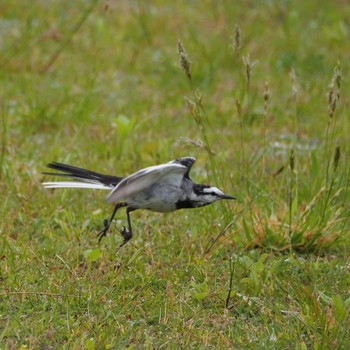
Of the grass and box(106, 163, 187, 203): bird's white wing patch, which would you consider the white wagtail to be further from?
the grass

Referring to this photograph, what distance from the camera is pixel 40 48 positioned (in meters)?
9.86

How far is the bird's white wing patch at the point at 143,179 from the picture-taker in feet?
15.9

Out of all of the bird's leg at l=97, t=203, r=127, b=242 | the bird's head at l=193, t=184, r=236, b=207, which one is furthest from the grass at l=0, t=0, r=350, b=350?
the bird's head at l=193, t=184, r=236, b=207

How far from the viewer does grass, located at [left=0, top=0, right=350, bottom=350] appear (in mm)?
4812

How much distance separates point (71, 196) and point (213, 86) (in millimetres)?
2947

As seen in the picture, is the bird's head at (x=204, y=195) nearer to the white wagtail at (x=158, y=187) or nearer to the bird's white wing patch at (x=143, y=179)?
the white wagtail at (x=158, y=187)

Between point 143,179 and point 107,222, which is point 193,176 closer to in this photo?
point 107,222

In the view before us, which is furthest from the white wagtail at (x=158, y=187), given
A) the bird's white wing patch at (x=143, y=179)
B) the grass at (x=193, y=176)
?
the grass at (x=193, y=176)

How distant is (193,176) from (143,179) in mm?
2199

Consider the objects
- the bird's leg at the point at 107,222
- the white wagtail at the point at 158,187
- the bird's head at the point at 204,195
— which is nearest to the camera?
the white wagtail at the point at 158,187

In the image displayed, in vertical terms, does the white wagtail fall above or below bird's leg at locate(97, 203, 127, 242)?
above

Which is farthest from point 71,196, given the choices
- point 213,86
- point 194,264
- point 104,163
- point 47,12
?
point 47,12

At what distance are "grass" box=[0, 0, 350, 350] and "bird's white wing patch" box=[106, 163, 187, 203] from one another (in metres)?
0.23

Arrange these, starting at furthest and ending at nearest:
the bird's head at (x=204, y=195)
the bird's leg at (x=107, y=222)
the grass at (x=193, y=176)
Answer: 1. the bird's leg at (x=107, y=222)
2. the bird's head at (x=204, y=195)
3. the grass at (x=193, y=176)
